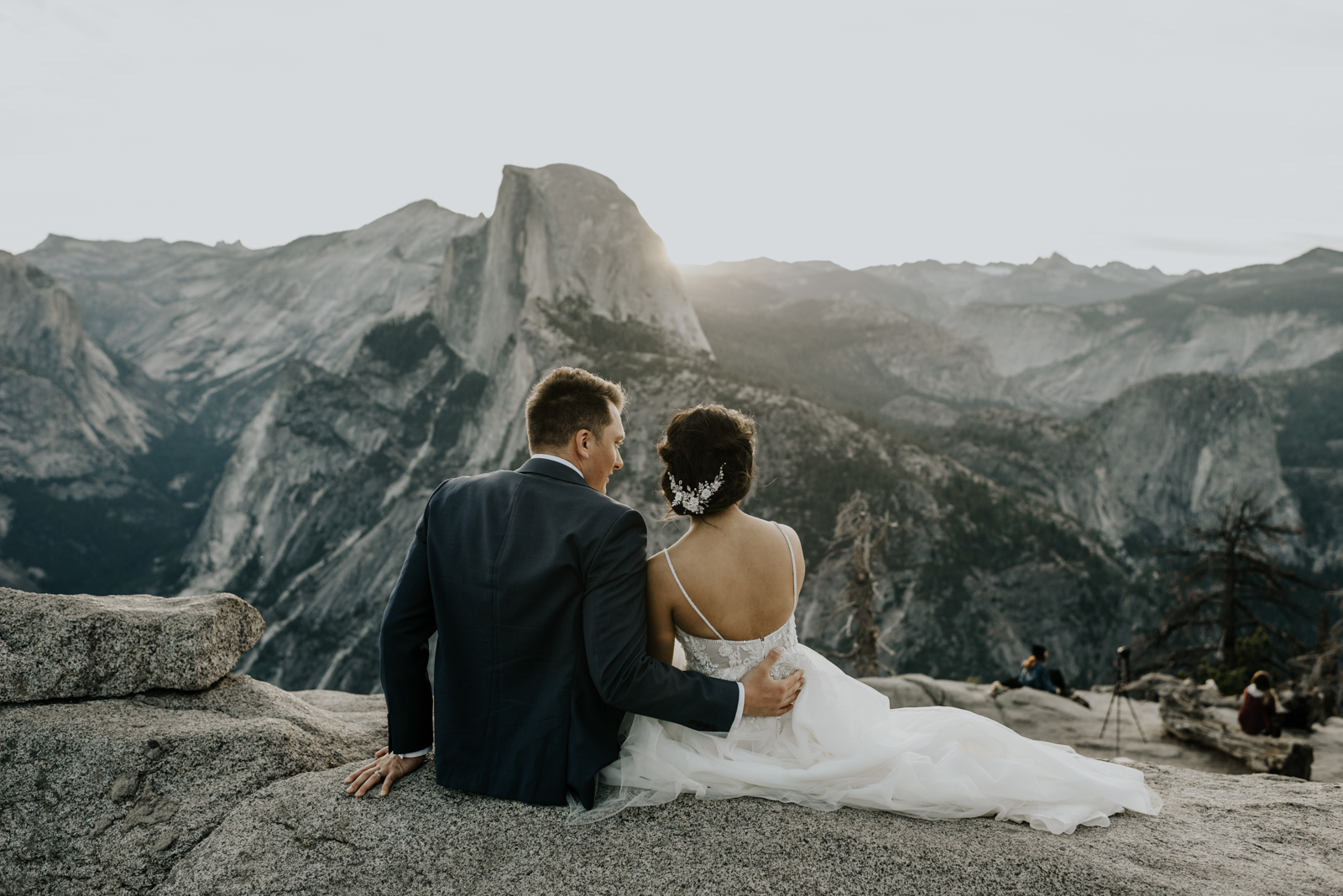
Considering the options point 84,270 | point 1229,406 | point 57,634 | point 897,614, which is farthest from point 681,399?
point 84,270

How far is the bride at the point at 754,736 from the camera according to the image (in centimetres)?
349

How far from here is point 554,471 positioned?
3303 mm

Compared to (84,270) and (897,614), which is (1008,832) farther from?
(84,270)

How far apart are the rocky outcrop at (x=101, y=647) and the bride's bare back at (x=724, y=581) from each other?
3.18 meters

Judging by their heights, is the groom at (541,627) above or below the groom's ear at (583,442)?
below

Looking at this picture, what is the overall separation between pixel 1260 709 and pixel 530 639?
1259 cm

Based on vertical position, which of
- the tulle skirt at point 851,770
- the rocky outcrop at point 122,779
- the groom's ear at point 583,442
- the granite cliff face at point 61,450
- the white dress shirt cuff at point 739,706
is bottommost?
the granite cliff face at point 61,450

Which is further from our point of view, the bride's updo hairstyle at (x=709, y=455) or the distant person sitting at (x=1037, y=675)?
the distant person sitting at (x=1037, y=675)

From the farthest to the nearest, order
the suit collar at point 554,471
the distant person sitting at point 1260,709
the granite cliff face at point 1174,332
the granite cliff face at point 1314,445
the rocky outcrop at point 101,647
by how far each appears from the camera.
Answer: the granite cliff face at point 1174,332 → the granite cliff face at point 1314,445 → the distant person sitting at point 1260,709 → the rocky outcrop at point 101,647 → the suit collar at point 554,471

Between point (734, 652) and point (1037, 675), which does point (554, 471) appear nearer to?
point (734, 652)

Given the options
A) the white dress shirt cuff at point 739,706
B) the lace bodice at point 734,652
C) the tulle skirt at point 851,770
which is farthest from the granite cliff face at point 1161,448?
the white dress shirt cuff at point 739,706

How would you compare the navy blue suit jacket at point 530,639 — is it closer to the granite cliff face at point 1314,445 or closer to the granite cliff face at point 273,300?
the granite cliff face at point 1314,445

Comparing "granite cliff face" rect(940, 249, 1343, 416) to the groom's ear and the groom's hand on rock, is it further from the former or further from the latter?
the groom's hand on rock

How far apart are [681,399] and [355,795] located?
111 ft
